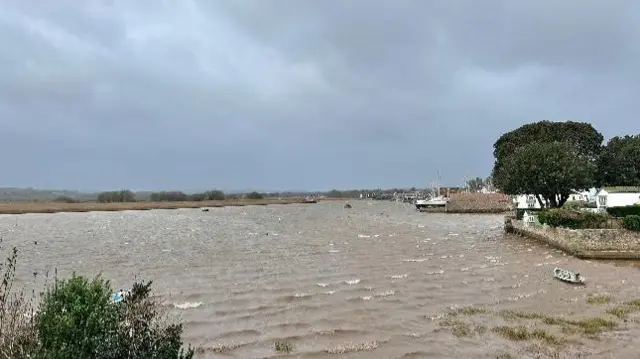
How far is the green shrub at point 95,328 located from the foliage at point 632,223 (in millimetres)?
32305

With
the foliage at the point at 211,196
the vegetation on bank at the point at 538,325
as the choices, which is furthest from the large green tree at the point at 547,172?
the foliage at the point at 211,196

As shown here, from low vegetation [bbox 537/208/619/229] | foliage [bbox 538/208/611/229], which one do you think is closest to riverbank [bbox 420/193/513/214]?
foliage [bbox 538/208/611/229]

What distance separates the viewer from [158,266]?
2561cm

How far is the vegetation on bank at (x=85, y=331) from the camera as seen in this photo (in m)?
5.56

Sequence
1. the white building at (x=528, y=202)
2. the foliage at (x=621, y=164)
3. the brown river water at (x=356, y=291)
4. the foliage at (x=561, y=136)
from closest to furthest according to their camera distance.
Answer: the brown river water at (x=356, y=291) < the foliage at (x=561, y=136) < the foliage at (x=621, y=164) < the white building at (x=528, y=202)

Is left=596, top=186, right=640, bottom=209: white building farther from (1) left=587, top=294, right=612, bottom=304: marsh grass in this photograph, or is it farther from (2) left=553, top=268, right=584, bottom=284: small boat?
(1) left=587, top=294, right=612, bottom=304: marsh grass

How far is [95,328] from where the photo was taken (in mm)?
5734

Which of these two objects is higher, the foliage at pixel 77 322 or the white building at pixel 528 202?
the white building at pixel 528 202

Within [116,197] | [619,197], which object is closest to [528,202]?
[619,197]

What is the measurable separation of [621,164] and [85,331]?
268 feet

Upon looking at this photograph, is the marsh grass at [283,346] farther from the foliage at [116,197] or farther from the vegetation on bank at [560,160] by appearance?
the foliage at [116,197]

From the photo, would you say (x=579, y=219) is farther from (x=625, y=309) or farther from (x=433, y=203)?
(x=433, y=203)

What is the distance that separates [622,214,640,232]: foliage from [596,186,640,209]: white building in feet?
90.5

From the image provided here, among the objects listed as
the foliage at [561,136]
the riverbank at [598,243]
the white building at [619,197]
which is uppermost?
the foliage at [561,136]
